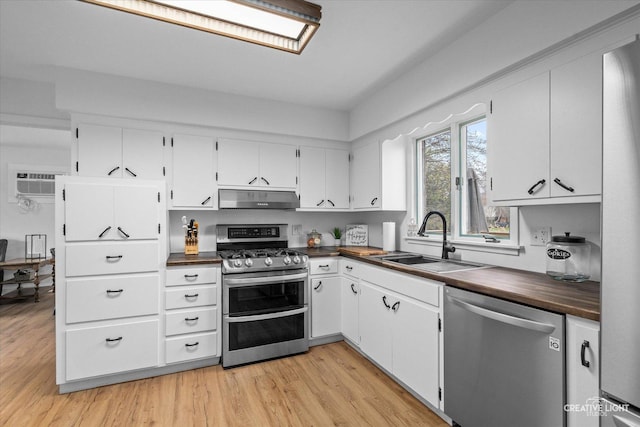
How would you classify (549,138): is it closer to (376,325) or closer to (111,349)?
(376,325)

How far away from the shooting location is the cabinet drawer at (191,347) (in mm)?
2592

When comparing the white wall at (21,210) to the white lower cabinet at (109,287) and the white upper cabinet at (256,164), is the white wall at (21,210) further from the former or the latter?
the white lower cabinet at (109,287)

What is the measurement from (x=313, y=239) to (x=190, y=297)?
155 centimetres

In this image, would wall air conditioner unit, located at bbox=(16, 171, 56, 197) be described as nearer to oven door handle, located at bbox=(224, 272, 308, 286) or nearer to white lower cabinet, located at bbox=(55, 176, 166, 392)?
white lower cabinet, located at bbox=(55, 176, 166, 392)

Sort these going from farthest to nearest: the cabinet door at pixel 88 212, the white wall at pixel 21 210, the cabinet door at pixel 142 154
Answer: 1. the white wall at pixel 21 210
2. the cabinet door at pixel 142 154
3. the cabinet door at pixel 88 212

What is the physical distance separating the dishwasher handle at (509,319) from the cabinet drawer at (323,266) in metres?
1.57

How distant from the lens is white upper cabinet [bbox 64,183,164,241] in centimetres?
234

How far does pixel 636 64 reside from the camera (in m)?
0.98

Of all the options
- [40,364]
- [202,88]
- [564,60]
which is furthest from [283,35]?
[40,364]


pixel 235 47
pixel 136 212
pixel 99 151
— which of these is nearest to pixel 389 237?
pixel 235 47

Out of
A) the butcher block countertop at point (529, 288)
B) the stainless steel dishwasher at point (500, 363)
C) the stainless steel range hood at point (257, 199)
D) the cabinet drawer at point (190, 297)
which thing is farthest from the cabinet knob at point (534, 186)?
the cabinet drawer at point (190, 297)

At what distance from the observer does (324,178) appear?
3.71 metres

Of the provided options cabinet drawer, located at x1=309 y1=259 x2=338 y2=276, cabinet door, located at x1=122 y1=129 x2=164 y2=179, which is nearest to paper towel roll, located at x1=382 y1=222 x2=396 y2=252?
cabinet drawer, located at x1=309 y1=259 x2=338 y2=276

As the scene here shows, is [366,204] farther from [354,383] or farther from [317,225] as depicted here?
[354,383]
